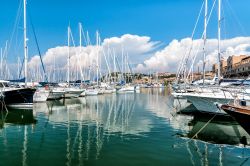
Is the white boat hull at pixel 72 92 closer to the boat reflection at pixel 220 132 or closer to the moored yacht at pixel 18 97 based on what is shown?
the moored yacht at pixel 18 97

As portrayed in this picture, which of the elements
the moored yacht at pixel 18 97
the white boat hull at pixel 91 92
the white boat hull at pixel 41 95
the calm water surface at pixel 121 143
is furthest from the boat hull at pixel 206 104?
the white boat hull at pixel 91 92

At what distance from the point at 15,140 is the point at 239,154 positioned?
14591 millimetres

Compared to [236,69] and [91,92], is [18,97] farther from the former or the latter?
[236,69]

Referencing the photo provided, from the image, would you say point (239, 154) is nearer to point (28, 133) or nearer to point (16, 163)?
point (16, 163)

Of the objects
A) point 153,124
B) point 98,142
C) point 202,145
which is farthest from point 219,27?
point 98,142

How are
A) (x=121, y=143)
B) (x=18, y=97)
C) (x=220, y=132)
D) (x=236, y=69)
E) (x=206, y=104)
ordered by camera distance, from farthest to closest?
1. (x=236, y=69)
2. (x=18, y=97)
3. (x=206, y=104)
4. (x=220, y=132)
5. (x=121, y=143)

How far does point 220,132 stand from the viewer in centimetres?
2350

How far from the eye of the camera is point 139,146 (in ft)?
61.9

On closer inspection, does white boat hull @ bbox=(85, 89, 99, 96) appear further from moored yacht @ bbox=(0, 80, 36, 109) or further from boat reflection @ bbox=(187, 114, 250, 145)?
boat reflection @ bbox=(187, 114, 250, 145)

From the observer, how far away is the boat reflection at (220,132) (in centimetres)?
2059

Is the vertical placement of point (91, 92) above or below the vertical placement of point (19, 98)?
below

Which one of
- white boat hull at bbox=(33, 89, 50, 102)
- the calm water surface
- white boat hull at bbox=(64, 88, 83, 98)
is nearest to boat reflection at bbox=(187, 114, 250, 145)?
the calm water surface

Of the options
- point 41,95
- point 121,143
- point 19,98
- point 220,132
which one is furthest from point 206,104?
point 41,95

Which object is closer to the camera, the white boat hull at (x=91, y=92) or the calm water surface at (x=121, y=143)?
the calm water surface at (x=121, y=143)
